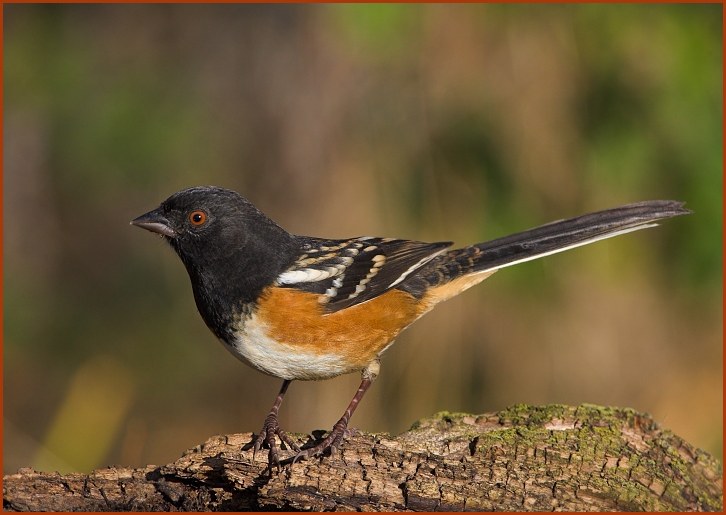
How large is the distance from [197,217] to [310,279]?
2.07 ft

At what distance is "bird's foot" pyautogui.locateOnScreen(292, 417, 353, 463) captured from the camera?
3.79 meters

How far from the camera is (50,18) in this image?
27.6ft

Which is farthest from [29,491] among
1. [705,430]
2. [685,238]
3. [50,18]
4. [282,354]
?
[50,18]

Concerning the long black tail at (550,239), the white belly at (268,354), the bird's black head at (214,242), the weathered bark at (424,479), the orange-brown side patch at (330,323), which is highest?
the long black tail at (550,239)

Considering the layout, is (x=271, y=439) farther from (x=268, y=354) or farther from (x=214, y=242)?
(x=214, y=242)

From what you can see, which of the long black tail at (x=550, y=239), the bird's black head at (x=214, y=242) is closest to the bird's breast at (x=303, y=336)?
the bird's black head at (x=214, y=242)

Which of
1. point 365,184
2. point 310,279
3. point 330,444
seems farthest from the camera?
point 365,184

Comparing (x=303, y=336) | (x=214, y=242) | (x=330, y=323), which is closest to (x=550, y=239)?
(x=330, y=323)

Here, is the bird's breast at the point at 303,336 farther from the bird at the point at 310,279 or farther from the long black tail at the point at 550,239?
the long black tail at the point at 550,239

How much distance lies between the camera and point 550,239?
462cm

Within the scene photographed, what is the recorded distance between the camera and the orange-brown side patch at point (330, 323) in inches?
158

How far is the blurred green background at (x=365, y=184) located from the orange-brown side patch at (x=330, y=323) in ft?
6.81

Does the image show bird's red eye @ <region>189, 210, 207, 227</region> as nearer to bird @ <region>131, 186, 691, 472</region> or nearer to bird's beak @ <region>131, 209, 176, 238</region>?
bird @ <region>131, 186, 691, 472</region>

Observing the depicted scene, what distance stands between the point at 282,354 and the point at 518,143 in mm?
3063
